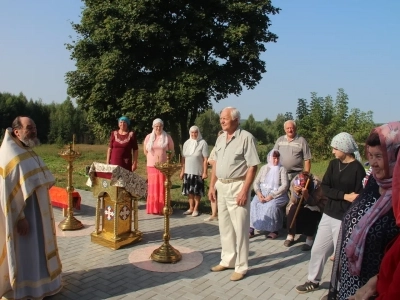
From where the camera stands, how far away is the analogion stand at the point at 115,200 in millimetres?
5719

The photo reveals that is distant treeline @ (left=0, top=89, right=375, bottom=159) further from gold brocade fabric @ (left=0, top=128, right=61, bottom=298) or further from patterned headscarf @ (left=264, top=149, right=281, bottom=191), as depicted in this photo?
gold brocade fabric @ (left=0, top=128, right=61, bottom=298)

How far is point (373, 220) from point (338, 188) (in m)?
1.61

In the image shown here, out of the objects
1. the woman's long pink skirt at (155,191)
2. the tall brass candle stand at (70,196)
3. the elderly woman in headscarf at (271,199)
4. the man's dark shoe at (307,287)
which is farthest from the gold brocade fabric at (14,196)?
the woman's long pink skirt at (155,191)

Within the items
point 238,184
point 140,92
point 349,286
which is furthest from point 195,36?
point 349,286

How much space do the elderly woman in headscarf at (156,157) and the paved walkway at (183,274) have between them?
1.23 metres

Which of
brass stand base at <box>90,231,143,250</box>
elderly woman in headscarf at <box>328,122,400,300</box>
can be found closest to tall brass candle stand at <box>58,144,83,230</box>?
brass stand base at <box>90,231,143,250</box>

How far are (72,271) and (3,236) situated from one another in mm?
1390

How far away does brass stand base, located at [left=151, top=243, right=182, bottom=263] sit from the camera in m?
5.23

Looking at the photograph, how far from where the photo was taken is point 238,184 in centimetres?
471

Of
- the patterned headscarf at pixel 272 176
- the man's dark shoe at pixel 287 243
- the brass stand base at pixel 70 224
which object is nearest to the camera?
the man's dark shoe at pixel 287 243

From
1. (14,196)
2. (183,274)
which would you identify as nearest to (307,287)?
(183,274)

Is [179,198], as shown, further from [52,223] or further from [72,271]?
[52,223]

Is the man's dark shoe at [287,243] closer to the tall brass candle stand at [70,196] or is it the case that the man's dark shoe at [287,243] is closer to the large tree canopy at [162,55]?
the tall brass candle stand at [70,196]

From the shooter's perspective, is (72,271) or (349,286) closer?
(349,286)
